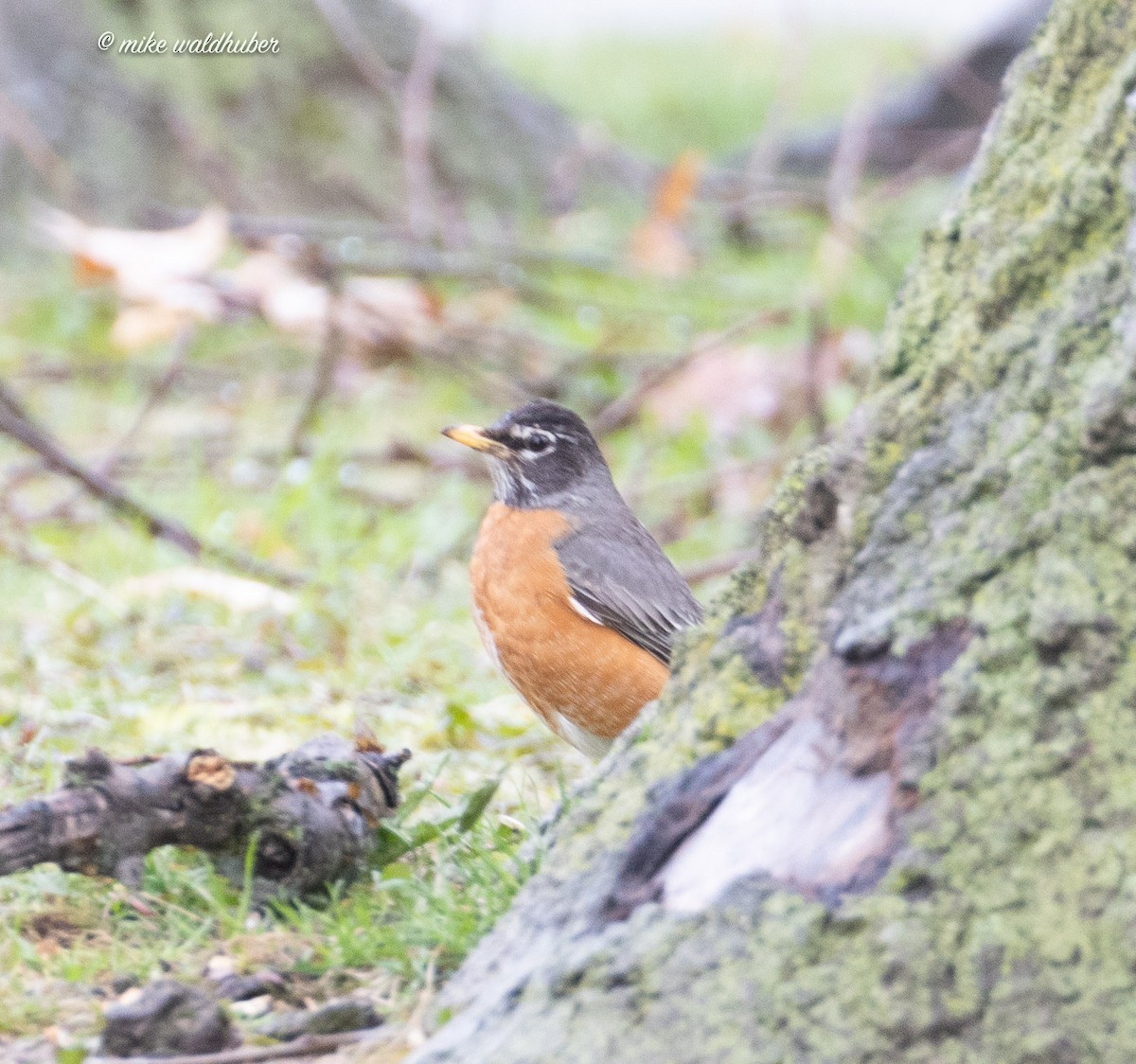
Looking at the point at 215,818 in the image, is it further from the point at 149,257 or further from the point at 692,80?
the point at 692,80

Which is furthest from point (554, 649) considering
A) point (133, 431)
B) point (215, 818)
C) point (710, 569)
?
point (133, 431)

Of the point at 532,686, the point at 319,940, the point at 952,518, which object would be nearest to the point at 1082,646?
the point at 952,518

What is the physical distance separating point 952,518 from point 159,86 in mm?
8801

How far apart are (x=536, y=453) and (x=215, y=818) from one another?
7.01 feet

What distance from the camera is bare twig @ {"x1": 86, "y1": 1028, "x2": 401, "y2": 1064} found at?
6.51 ft

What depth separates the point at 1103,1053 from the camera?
5.44ft

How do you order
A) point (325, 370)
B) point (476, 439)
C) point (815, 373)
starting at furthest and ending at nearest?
point (815, 373) < point (325, 370) < point (476, 439)

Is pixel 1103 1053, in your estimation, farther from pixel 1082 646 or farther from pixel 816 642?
pixel 816 642

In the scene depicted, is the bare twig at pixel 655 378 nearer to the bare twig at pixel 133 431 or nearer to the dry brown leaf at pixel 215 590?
the bare twig at pixel 133 431

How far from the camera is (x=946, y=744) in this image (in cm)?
177

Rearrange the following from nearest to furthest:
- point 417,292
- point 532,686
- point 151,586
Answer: point 532,686, point 151,586, point 417,292

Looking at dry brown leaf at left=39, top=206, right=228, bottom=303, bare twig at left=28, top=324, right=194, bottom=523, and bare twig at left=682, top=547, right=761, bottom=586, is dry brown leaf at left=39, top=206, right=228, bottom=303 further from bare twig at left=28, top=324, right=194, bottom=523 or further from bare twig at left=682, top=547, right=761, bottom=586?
bare twig at left=682, top=547, right=761, bottom=586

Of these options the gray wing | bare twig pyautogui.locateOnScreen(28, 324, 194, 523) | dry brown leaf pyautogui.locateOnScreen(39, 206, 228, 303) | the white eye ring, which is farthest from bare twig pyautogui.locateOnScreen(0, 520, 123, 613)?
the gray wing

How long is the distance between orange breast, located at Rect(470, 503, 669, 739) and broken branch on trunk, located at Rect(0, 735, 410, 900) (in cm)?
102
